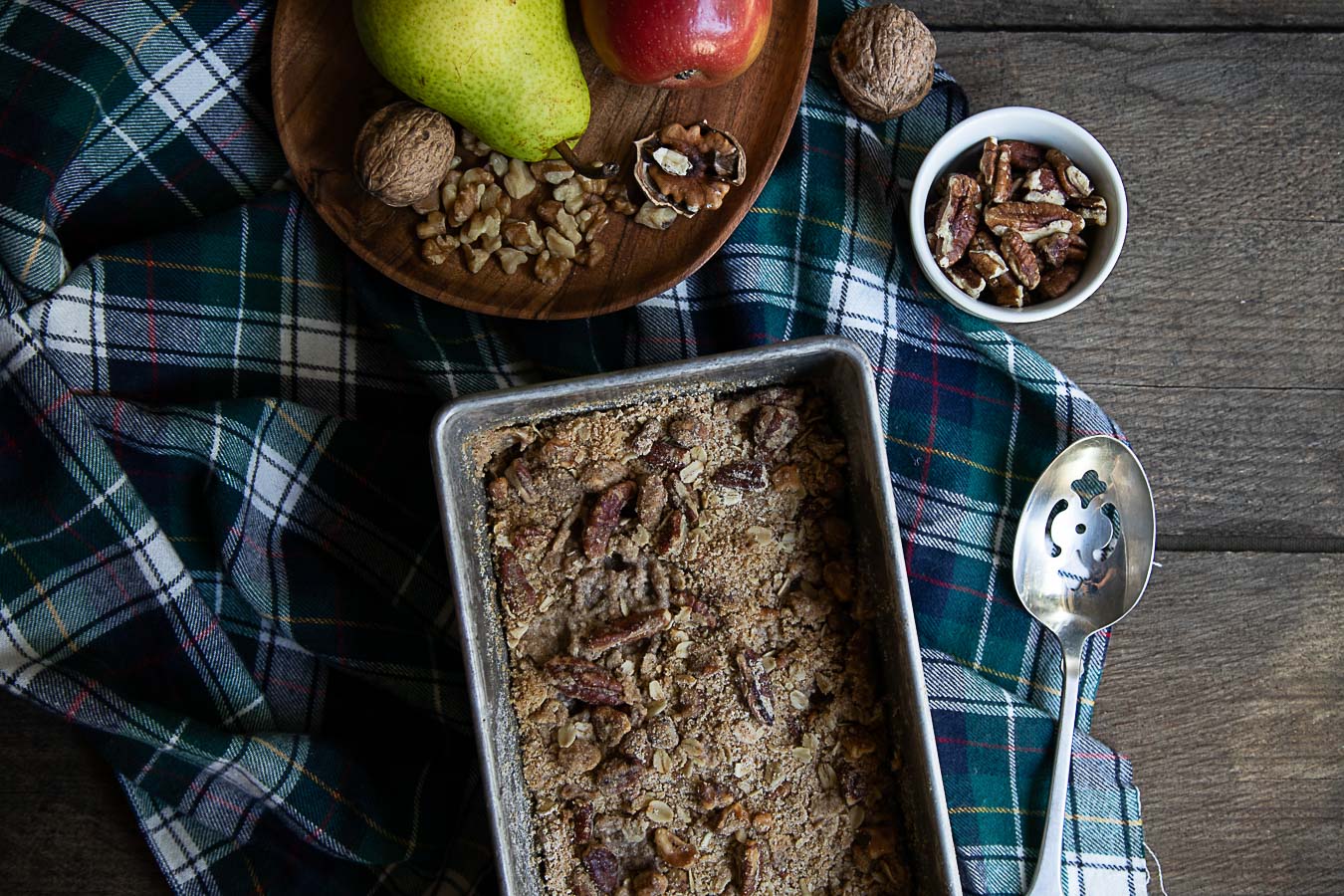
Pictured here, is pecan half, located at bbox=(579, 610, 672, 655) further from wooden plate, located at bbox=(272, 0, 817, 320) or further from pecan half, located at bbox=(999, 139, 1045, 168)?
pecan half, located at bbox=(999, 139, 1045, 168)

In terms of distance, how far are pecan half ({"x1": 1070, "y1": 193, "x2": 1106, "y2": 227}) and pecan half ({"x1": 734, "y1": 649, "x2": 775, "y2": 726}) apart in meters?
0.66

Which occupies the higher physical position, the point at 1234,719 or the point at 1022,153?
the point at 1022,153

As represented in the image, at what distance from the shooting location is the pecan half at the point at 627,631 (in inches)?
43.9

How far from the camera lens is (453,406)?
105 cm

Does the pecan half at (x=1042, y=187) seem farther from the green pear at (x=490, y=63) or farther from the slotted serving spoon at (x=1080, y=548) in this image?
the green pear at (x=490, y=63)

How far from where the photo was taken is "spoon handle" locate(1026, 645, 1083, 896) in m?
1.24

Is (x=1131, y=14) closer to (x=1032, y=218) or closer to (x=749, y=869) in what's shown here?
(x=1032, y=218)

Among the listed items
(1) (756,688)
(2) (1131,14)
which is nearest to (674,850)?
(1) (756,688)

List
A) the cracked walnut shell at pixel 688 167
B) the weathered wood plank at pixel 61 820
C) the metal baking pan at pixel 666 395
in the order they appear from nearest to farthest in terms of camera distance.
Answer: the metal baking pan at pixel 666 395
the cracked walnut shell at pixel 688 167
the weathered wood plank at pixel 61 820

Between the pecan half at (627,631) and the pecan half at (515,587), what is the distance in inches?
3.0

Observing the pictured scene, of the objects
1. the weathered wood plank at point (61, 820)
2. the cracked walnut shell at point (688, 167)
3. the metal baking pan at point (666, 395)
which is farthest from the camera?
the weathered wood plank at point (61, 820)

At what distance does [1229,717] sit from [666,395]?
0.90m

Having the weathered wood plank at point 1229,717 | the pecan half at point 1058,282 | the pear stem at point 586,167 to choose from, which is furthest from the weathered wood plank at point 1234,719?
the pear stem at point 586,167

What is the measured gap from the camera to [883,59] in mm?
1192
